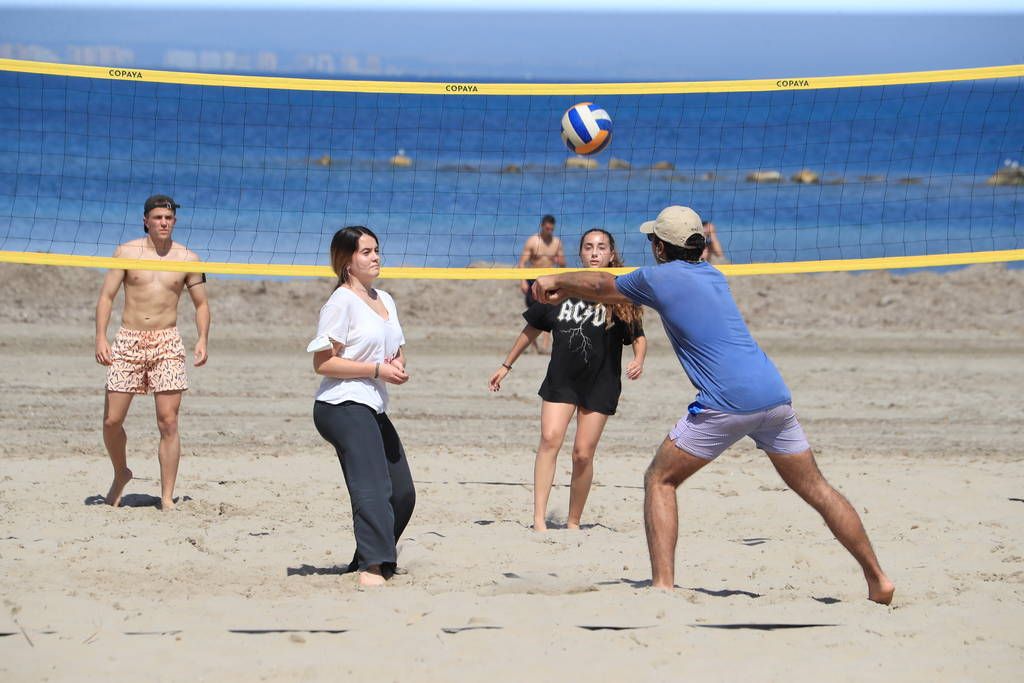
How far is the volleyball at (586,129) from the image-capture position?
749cm

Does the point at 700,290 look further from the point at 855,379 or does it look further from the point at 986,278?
the point at 986,278

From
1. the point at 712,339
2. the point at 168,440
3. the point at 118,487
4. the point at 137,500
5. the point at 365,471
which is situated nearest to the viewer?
the point at 712,339

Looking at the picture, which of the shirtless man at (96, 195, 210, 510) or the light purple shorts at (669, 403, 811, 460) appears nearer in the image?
the light purple shorts at (669, 403, 811, 460)

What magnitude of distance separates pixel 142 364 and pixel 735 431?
3247 millimetres

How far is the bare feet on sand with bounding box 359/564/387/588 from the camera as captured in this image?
5.20 m

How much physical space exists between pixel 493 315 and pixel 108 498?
789cm

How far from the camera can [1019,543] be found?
625 cm

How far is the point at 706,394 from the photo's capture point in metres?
4.85

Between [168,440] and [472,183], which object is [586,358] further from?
[472,183]

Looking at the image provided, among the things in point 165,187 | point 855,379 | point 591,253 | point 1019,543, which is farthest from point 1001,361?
point 165,187

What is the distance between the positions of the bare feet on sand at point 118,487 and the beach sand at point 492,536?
0.28 feet

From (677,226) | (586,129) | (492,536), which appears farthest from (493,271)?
(677,226)

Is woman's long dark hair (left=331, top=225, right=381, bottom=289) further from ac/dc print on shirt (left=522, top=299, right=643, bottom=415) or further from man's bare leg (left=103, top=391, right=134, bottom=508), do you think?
man's bare leg (left=103, top=391, right=134, bottom=508)

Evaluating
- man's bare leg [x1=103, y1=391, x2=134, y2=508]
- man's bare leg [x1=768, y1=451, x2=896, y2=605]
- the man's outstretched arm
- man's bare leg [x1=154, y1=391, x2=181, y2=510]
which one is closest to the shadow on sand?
man's bare leg [x1=154, y1=391, x2=181, y2=510]
